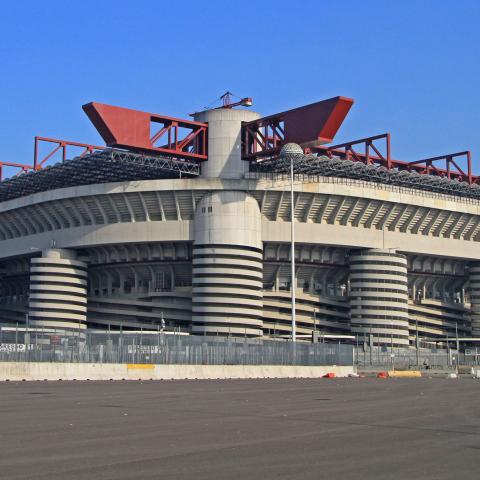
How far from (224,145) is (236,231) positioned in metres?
10.3

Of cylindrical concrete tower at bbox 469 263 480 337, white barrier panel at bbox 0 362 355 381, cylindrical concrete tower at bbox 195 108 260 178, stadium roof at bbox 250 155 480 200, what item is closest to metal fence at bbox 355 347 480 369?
cylindrical concrete tower at bbox 469 263 480 337

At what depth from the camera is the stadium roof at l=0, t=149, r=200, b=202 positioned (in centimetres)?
9094

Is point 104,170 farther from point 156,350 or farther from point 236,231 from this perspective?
point 156,350

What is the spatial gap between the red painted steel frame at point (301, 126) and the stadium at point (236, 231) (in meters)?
0.17

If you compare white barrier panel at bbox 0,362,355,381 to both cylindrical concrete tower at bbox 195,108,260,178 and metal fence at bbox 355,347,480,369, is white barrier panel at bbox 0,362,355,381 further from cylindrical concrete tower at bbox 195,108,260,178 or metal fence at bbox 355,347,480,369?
cylindrical concrete tower at bbox 195,108,260,178

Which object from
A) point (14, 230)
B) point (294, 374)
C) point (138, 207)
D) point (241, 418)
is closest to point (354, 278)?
point (138, 207)

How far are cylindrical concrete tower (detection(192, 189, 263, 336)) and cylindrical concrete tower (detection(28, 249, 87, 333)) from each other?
17033mm

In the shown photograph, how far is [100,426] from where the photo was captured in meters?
20.4

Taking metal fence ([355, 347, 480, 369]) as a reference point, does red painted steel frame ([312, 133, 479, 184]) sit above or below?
above

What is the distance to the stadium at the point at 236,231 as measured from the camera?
312 ft

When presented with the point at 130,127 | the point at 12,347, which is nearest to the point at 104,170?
the point at 130,127

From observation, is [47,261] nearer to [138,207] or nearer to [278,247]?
[138,207]

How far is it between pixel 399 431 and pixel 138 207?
3165 inches

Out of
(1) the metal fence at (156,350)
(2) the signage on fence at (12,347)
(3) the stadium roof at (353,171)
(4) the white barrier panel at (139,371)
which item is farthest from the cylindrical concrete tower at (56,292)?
(2) the signage on fence at (12,347)
